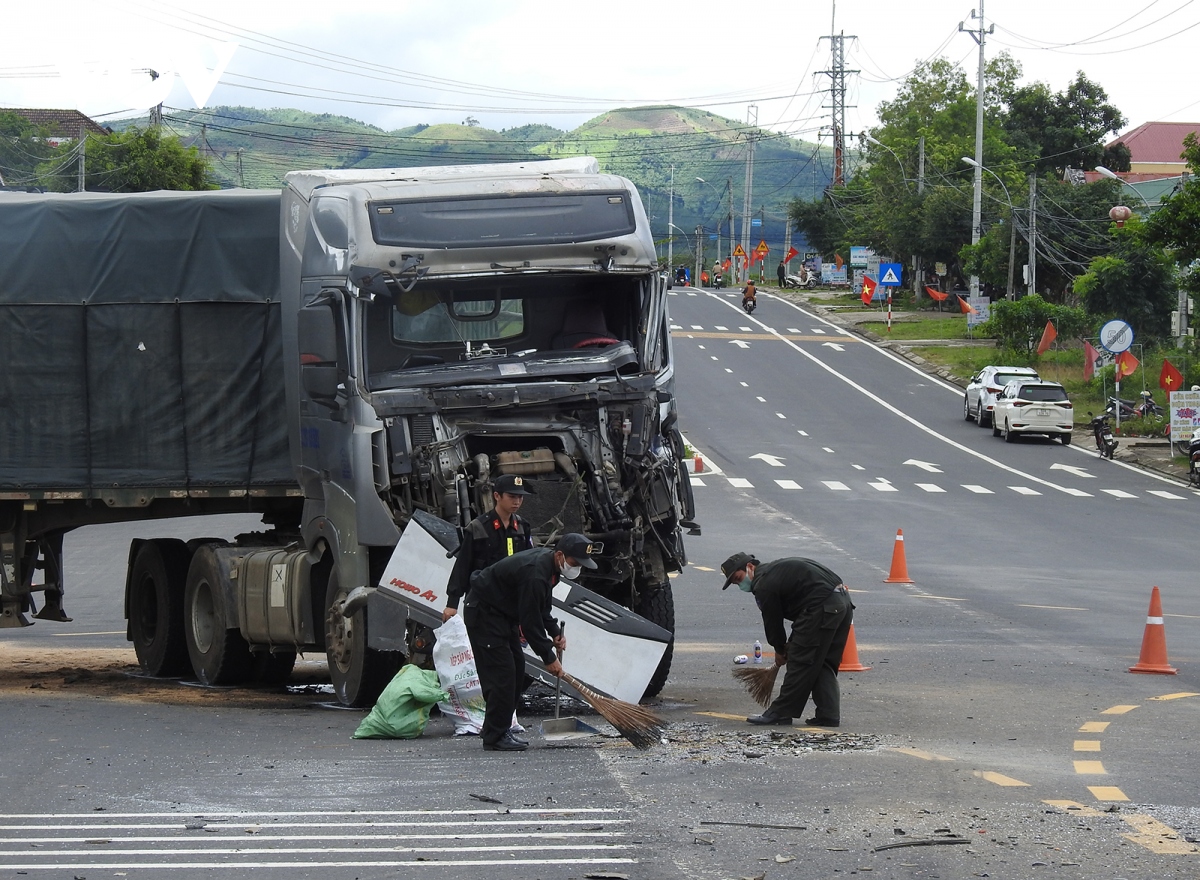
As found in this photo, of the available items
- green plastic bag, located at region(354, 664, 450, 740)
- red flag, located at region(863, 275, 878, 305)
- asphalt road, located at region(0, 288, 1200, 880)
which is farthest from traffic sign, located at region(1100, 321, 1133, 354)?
red flag, located at region(863, 275, 878, 305)

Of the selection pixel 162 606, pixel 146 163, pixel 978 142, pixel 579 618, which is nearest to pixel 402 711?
pixel 579 618

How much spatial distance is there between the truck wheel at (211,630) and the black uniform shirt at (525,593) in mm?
4551

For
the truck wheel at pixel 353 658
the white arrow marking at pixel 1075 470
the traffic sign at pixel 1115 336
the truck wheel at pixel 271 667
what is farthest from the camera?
the traffic sign at pixel 1115 336

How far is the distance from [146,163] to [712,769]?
53.3 meters

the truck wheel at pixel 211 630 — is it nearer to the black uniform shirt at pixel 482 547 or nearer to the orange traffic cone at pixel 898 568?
the black uniform shirt at pixel 482 547

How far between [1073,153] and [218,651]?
4012 inches

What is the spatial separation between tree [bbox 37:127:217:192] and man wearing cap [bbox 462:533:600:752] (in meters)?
50.2

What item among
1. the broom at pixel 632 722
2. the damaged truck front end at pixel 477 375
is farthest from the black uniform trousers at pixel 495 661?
the damaged truck front end at pixel 477 375

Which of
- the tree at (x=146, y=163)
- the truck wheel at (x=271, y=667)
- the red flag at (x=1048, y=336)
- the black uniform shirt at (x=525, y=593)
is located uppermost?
the tree at (x=146, y=163)

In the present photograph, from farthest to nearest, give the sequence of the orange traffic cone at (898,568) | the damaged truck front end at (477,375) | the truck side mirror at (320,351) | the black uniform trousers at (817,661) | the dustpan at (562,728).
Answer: the orange traffic cone at (898,568) < the truck side mirror at (320,351) < the damaged truck front end at (477,375) < the black uniform trousers at (817,661) < the dustpan at (562,728)

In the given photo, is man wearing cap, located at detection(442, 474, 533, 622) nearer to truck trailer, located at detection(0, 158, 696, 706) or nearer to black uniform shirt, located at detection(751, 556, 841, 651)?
truck trailer, located at detection(0, 158, 696, 706)

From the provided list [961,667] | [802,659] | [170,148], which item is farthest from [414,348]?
[170,148]

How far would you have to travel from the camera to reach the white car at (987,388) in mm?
45375

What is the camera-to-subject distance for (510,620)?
10.3 m
